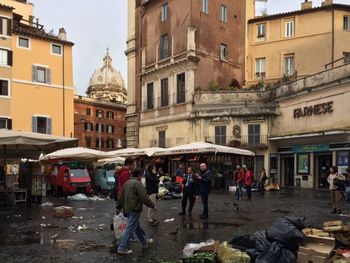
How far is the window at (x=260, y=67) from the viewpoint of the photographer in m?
43.5

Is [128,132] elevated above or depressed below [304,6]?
below

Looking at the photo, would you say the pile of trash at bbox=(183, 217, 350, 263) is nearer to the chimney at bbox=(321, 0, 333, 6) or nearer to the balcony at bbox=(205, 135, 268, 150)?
the balcony at bbox=(205, 135, 268, 150)

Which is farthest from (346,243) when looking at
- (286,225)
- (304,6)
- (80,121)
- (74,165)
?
(80,121)

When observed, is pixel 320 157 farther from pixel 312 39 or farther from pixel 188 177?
pixel 188 177

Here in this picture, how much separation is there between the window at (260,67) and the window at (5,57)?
2224 centimetres

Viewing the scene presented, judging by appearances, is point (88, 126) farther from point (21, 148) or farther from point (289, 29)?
point (21, 148)

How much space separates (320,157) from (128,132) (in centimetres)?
1999

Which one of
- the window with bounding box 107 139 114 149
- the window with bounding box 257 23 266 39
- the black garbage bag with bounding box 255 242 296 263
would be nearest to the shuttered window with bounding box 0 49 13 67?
the window with bounding box 257 23 266 39

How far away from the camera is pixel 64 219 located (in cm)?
1461

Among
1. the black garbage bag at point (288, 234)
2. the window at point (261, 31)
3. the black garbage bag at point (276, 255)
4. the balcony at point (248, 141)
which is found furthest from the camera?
the window at point (261, 31)

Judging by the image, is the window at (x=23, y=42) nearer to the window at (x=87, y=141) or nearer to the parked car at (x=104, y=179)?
the parked car at (x=104, y=179)

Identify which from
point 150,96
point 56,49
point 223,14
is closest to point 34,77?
point 56,49

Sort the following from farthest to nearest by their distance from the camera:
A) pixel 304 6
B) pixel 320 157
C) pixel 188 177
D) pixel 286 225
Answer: pixel 304 6 → pixel 320 157 → pixel 188 177 → pixel 286 225

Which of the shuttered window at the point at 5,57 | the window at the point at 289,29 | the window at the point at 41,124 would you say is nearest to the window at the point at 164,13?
the window at the point at 289,29
